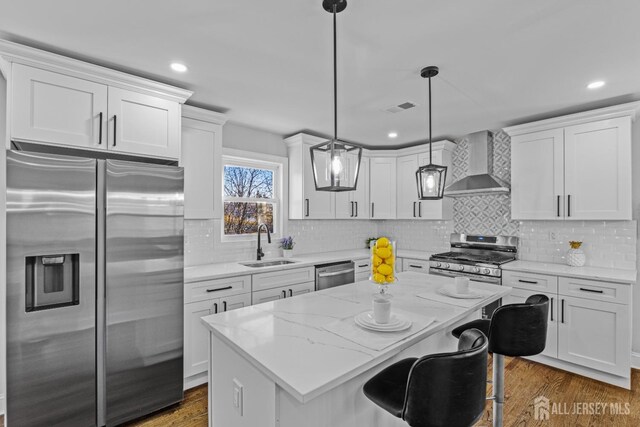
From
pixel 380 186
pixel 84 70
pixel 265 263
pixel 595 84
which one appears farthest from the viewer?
pixel 380 186

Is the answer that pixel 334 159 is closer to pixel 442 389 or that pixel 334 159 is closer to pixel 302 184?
pixel 442 389

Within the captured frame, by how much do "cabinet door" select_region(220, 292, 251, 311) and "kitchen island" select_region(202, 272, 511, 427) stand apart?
1060 millimetres

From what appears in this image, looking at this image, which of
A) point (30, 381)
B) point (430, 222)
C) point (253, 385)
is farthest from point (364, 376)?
point (430, 222)

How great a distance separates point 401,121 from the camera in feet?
11.8

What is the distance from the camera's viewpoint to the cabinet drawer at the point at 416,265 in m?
4.09

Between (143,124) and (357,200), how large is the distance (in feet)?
9.66

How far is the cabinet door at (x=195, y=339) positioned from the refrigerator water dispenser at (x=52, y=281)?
826 millimetres

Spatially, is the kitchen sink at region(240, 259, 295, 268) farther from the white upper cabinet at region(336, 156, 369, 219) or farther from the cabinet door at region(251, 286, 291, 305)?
the white upper cabinet at region(336, 156, 369, 219)

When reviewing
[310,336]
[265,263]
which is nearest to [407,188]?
[265,263]

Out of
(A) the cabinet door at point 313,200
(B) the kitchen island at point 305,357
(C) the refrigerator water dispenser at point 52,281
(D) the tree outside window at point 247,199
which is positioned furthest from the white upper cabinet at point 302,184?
(C) the refrigerator water dispenser at point 52,281

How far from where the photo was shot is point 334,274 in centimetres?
383

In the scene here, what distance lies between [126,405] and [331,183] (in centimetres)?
213

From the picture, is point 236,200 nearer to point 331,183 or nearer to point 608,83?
point 331,183

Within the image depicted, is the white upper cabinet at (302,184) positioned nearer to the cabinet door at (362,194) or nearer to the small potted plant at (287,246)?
the small potted plant at (287,246)
